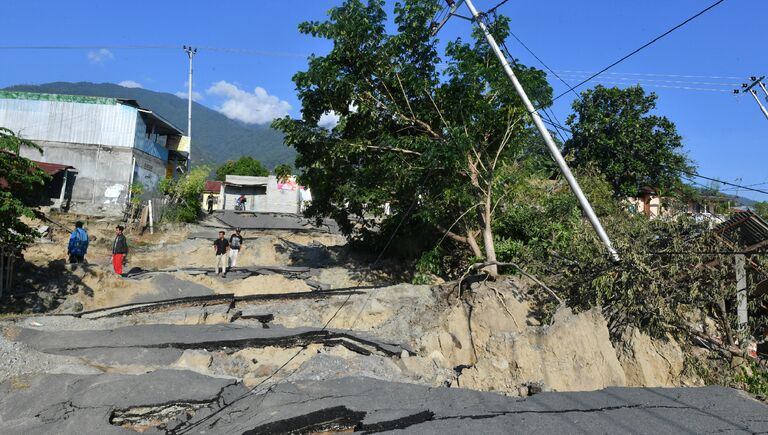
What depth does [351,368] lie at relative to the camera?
8328 millimetres

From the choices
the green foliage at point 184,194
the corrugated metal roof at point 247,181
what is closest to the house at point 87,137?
the green foliage at point 184,194

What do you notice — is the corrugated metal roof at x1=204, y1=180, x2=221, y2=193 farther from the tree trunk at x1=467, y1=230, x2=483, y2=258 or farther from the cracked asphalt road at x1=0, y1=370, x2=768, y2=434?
the cracked asphalt road at x1=0, y1=370, x2=768, y2=434

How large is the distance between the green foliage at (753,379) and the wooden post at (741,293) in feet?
2.30

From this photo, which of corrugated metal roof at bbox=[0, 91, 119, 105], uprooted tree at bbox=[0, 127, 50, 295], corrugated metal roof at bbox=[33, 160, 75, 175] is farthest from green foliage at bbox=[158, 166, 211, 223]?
uprooted tree at bbox=[0, 127, 50, 295]

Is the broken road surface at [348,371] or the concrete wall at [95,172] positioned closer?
the broken road surface at [348,371]

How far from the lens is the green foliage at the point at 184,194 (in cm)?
2697

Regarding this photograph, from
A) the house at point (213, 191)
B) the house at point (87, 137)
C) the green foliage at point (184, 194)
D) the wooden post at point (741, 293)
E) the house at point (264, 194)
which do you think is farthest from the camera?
the house at point (213, 191)

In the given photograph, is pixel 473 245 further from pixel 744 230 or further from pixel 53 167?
pixel 53 167

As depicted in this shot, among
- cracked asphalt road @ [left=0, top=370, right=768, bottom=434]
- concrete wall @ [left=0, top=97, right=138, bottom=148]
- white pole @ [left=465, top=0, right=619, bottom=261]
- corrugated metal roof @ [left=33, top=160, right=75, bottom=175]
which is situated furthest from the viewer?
concrete wall @ [left=0, top=97, right=138, bottom=148]

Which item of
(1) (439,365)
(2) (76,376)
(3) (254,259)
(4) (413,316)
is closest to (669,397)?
(1) (439,365)

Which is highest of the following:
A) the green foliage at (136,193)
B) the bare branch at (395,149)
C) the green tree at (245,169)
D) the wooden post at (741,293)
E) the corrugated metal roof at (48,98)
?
the green tree at (245,169)

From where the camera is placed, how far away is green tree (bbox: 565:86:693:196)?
28453mm

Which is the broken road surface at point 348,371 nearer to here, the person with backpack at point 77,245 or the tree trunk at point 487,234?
the tree trunk at point 487,234

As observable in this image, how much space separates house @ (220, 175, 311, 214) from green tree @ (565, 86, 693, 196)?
63.9 ft
